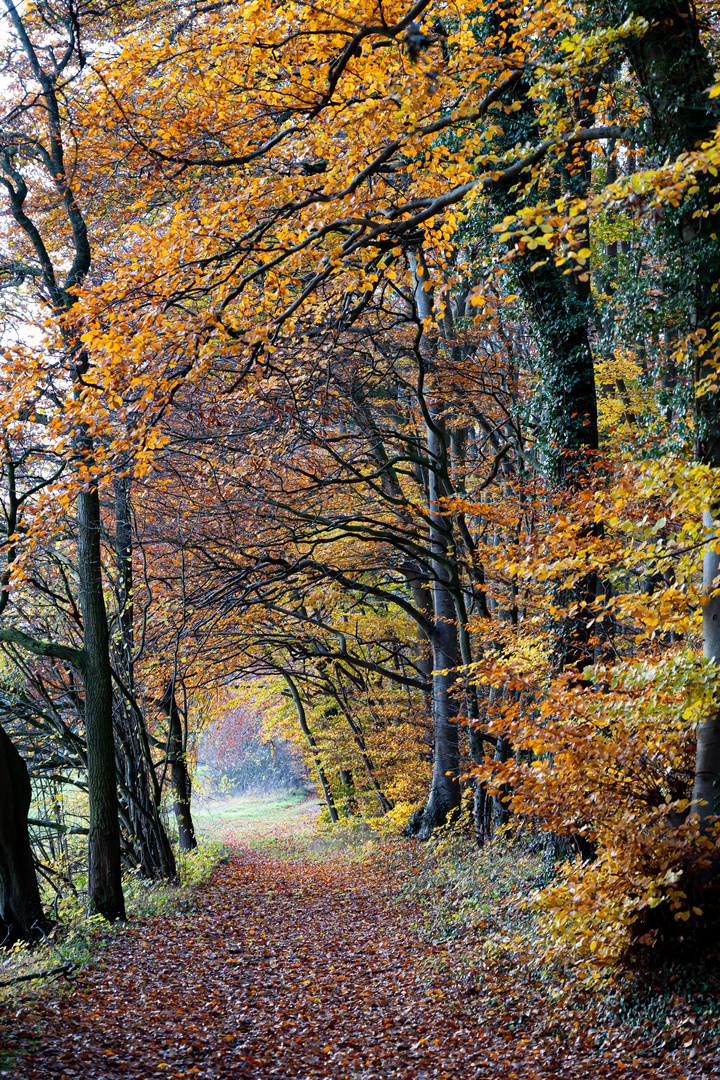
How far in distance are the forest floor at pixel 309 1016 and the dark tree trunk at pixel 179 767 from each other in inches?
137

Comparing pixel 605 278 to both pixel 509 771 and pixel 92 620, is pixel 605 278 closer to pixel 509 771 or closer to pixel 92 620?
pixel 509 771

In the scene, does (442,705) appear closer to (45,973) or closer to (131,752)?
(131,752)

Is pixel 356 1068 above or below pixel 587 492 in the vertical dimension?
below

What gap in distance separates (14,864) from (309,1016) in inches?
142

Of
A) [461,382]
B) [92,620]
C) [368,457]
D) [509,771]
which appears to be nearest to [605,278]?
[461,382]

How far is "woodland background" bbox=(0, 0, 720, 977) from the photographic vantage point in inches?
226

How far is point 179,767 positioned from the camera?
15695 mm

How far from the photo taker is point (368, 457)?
15383mm

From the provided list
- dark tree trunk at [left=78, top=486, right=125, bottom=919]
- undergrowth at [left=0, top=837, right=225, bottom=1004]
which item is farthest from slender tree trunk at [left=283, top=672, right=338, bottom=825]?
dark tree trunk at [left=78, top=486, right=125, bottom=919]

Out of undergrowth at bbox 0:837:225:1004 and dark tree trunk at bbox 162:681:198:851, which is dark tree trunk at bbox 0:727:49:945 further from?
dark tree trunk at bbox 162:681:198:851

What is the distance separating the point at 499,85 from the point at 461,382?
6.40 meters

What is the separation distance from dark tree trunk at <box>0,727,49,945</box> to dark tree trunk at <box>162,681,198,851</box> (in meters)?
3.94

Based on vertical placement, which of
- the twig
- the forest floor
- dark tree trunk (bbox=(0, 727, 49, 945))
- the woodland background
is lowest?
the forest floor

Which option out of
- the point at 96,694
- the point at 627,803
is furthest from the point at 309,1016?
the point at 96,694
